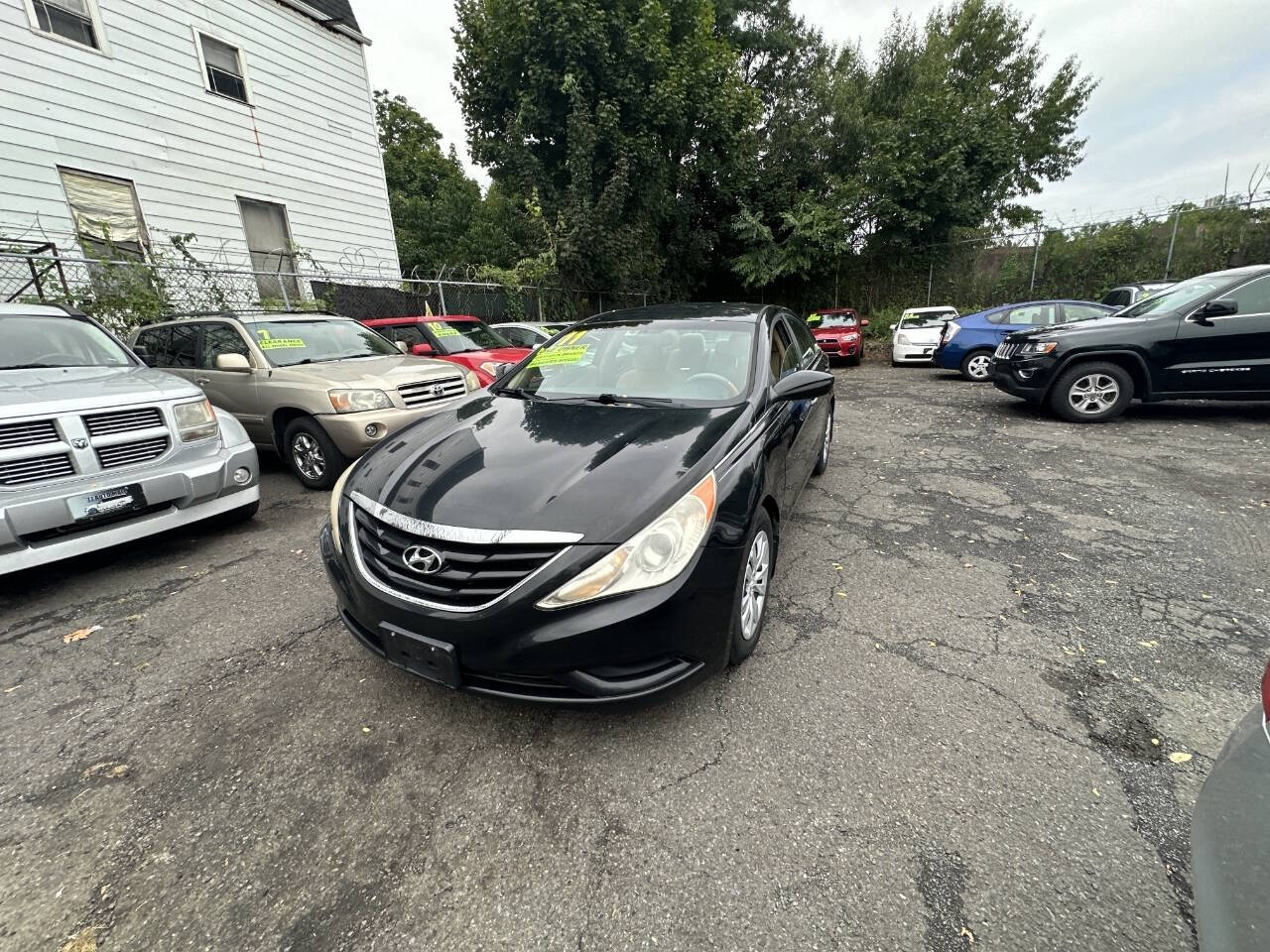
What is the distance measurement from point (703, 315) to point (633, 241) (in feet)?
40.4

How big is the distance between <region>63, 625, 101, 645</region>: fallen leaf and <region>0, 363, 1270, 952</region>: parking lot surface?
1.5 inches

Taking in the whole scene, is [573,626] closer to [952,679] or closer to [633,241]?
[952,679]

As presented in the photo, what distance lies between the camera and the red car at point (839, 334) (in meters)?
13.0

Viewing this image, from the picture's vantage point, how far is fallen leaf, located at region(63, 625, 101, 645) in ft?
8.95

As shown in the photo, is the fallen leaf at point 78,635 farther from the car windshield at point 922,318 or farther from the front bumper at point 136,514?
the car windshield at point 922,318

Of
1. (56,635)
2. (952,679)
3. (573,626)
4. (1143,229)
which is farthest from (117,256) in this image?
(1143,229)

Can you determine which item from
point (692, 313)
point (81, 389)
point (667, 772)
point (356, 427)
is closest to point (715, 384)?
point (692, 313)

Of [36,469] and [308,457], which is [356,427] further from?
[36,469]

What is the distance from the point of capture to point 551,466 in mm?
2111

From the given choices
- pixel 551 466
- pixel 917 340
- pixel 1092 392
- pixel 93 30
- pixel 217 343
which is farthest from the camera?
pixel 917 340

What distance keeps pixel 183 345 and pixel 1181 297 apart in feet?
34.8

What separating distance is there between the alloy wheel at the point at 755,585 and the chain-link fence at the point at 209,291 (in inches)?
296

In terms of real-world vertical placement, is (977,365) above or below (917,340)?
below

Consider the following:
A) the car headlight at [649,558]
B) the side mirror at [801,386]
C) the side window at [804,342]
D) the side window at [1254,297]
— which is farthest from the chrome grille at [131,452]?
the side window at [1254,297]
